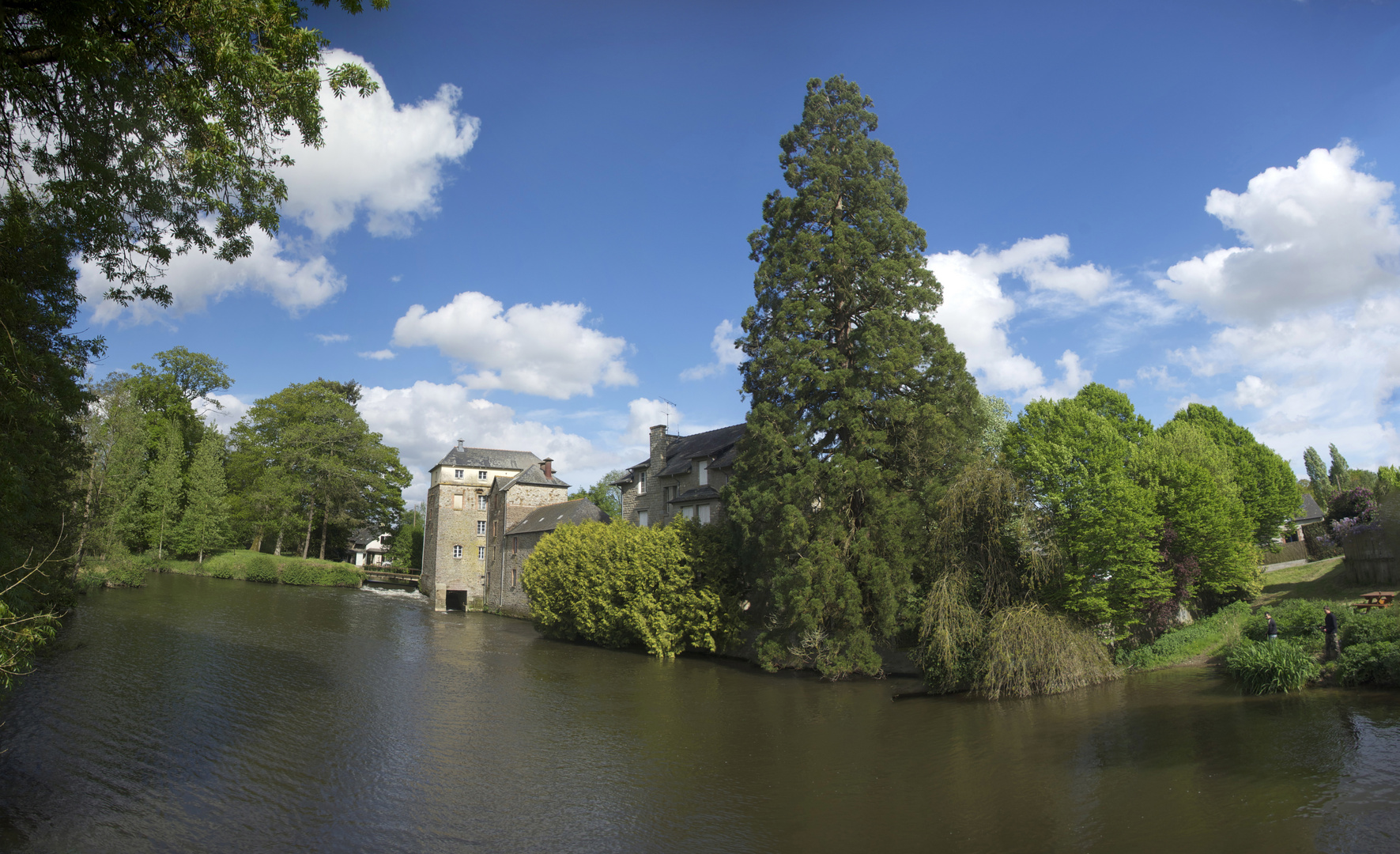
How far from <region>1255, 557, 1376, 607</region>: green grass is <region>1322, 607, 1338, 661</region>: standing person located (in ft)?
24.0

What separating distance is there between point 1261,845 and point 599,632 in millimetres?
26599

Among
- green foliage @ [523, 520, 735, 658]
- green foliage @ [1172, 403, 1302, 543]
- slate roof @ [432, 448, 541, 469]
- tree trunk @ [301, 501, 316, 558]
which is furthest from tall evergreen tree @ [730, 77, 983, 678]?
tree trunk @ [301, 501, 316, 558]

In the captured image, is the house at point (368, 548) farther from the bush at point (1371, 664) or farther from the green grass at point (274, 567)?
the bush at point (1371, 664)

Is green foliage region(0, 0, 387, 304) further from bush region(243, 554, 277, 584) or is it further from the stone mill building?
bush region(243, 554, 277, 584)

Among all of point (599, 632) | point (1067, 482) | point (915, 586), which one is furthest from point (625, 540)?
point (1067, 482)

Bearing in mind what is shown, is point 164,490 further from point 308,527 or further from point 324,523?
point 324,523

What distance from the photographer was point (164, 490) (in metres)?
49.1

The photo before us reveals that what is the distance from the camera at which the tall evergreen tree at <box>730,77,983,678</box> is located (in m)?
22.2

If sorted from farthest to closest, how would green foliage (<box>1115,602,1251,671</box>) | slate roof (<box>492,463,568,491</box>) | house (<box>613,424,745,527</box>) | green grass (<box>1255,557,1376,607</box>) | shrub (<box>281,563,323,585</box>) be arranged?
shrub (<box>281,563,323,585</box>), slate roof (<box>492,463,568,491</box>), house (<box>613,424,745,527</box>), green grass (<box>1255,557,1376,607</box>), green foliage (<box>1115,602,1251,671</box>)

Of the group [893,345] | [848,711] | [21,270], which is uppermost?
[893,345]

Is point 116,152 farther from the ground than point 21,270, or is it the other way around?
point 116,152

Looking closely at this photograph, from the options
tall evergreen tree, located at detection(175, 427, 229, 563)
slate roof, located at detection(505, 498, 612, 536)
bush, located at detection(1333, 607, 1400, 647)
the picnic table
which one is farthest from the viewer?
tall evergreen tree, located at detection(175, 427, 229, 563)

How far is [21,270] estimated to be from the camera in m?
9.62

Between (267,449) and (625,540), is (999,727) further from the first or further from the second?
(267,449)
